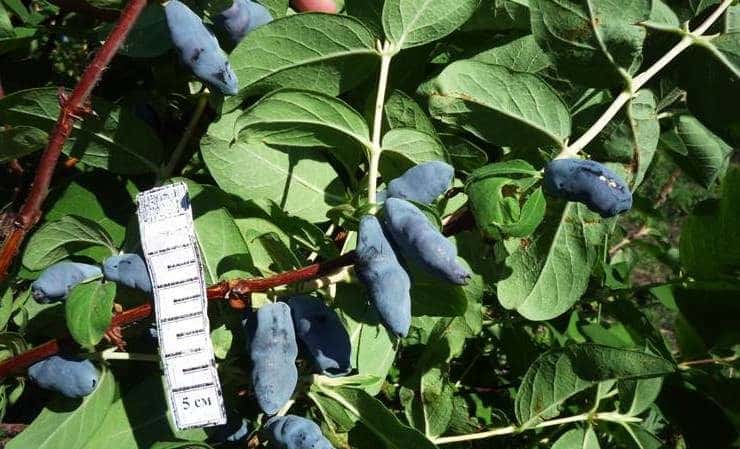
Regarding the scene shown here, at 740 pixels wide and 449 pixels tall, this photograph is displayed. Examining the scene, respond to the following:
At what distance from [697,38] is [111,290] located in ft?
2.13

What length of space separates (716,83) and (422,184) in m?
0.37

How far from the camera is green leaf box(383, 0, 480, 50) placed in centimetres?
83

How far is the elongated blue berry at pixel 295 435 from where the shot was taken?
2.29 feet

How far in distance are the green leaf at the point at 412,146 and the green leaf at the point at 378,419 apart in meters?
0.25

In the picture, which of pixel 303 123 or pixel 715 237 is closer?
pixel 303 123

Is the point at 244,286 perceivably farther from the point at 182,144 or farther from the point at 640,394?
the point at 640,394

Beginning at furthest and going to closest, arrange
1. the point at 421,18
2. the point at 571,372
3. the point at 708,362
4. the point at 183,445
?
1. the point at 708,362
2. the point at 571,372
3. the point at 421,18
4. the point at 183,445

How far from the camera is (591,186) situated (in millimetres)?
659

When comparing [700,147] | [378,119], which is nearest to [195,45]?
[378,119]

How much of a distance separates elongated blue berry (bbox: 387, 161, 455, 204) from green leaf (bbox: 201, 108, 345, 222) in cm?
19

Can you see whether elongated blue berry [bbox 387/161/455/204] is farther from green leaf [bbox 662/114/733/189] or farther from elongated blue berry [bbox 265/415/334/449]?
green leaf [bbox 662/114/733/189]

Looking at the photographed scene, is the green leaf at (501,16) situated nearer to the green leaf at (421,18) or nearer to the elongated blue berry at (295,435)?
the green leaf at (421,18)

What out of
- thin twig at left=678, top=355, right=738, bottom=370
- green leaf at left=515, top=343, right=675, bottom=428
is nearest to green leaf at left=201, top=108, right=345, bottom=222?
green leaf at left=515, top=343, right=675, bottom=428

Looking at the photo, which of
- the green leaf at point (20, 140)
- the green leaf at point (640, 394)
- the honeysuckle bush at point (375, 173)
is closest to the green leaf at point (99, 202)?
the honeysuckle bush at point (375, 173)
